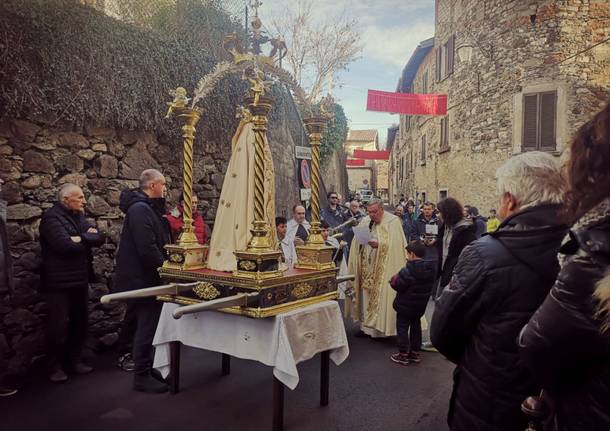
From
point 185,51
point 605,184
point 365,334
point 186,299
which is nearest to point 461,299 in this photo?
point 605,184

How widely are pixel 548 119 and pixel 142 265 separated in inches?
450

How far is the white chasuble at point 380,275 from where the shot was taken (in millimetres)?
5527

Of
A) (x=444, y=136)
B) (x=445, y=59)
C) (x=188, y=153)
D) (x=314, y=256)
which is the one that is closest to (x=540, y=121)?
(x=444, y=136)

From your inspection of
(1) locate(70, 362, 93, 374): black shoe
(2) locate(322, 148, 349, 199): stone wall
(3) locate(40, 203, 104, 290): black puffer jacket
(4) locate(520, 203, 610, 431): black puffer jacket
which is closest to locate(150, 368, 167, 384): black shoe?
(1) locate(70, 362, 93, 374): black shoe

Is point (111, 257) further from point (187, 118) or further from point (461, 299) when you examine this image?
point (461, 299)

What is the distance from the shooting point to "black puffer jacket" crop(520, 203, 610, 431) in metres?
1.13

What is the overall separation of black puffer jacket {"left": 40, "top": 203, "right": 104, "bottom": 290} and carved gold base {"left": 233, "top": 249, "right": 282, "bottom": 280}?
1.93m

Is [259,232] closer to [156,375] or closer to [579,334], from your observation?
[156,375]

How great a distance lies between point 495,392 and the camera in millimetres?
1839

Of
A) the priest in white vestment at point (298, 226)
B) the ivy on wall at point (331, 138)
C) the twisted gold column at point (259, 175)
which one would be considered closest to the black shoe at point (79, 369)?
the twisted gold column at point (259, 175)

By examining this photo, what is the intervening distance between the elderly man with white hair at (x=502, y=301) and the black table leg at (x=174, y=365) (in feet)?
8.39

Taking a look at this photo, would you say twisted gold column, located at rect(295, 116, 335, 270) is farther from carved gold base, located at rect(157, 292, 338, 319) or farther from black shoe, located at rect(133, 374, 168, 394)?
black shoe, located at rect(133, 374, 168, 394)

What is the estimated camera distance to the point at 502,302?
1839mm

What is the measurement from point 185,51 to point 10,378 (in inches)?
166
